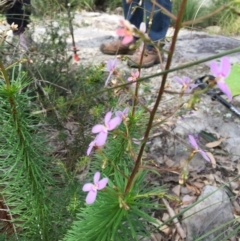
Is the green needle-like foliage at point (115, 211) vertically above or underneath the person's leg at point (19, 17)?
above

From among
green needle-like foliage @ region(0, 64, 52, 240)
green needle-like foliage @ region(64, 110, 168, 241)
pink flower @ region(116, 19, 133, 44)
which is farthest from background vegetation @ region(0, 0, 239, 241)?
pink flower @ region(116, 19, 133, 44)

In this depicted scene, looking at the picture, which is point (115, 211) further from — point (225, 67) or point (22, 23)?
point (22, 23)

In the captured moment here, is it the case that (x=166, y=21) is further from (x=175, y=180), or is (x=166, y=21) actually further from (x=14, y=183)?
(x=14, y=183)

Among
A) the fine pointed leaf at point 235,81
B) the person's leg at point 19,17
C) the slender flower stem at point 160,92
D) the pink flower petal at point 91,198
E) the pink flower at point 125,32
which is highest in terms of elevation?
the pink flower at point 125,32

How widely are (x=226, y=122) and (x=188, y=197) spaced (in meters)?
0.51

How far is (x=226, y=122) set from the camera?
213cm

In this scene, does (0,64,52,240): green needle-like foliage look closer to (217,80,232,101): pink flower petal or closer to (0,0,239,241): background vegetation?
(0,0,239,241): background vegetation

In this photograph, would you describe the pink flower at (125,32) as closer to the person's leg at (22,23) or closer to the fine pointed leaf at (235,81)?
the fine pointed leaf at (235,81)

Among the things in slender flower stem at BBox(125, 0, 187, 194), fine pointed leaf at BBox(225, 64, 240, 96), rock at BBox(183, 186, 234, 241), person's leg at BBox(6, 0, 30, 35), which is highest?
slender flower stem at BBox(125, 0, 187, 194)

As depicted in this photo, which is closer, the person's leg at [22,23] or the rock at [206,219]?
the rock at [206,219]

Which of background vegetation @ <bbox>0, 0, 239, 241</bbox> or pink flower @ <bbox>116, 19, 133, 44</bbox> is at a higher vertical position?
pink flower @ <bbox>116, 19, 133, 44</bbox>

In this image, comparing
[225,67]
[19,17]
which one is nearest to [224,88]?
[225,67]

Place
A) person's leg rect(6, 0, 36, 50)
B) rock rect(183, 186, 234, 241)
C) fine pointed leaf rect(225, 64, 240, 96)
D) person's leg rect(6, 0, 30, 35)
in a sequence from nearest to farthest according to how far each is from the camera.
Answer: fine pointed leaf rect(225, 64, 240, 96) < rock rect(183, 186, 234, 241) < person's leg rect(6, 0, 36, 50) < person's leg rect(6, 0, 30, 35)

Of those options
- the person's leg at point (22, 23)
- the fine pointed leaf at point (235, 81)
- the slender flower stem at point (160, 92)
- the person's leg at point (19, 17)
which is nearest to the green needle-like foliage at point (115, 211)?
the slender flower stem at point (160, 92)
